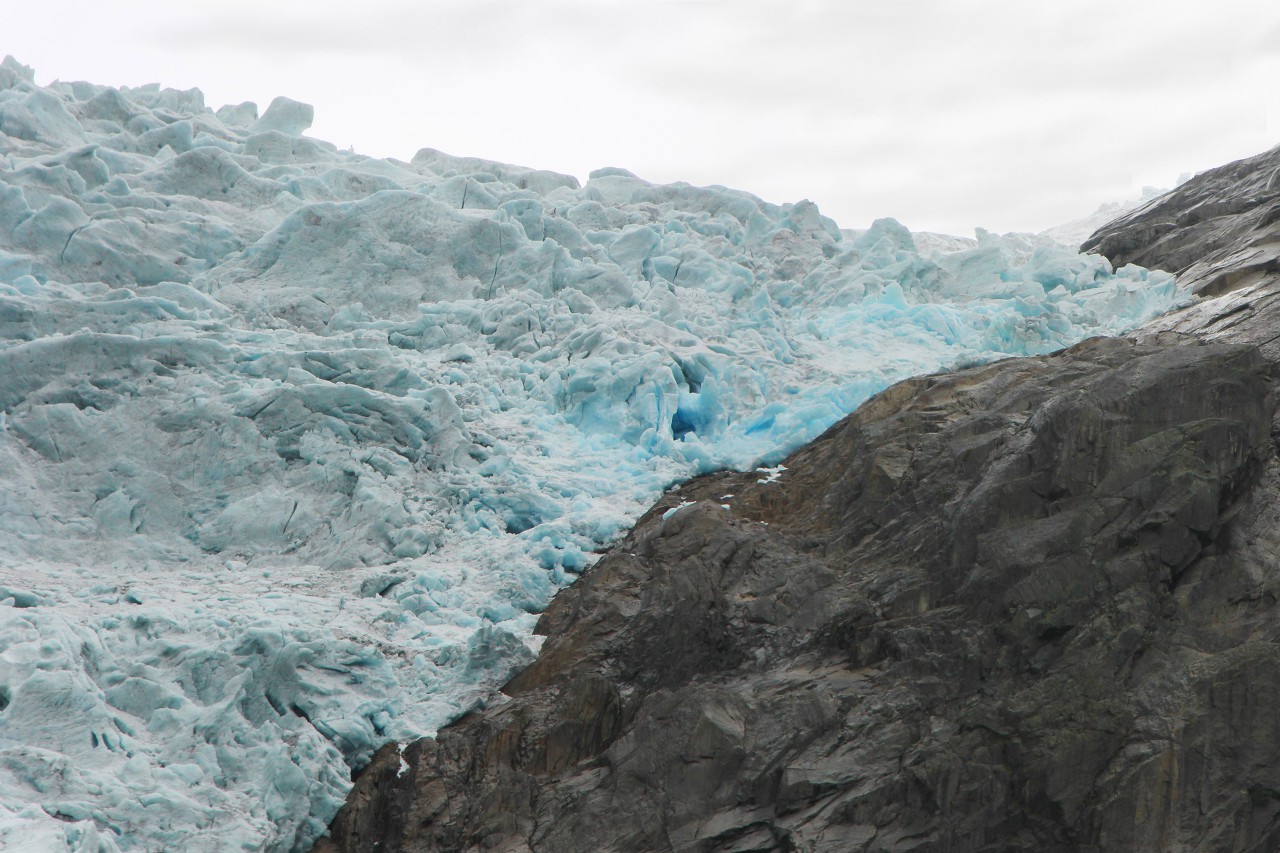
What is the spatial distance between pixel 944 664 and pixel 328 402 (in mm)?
5855

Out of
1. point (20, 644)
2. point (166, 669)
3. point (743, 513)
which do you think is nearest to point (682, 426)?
point (743, 513)

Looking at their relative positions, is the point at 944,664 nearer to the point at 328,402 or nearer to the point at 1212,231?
the point at 328,402

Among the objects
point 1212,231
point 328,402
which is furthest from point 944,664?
point 1212,231

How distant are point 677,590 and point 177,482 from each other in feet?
14.7

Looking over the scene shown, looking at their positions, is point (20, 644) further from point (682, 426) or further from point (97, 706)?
point (682, 426)

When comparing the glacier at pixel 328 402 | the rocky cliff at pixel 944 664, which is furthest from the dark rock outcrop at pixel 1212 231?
the rocky cliff at pixel 944 664

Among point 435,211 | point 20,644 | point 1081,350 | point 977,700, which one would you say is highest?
point 435,211

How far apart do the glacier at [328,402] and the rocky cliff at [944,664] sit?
0.73m

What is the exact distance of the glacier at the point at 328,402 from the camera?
7234 millimetres

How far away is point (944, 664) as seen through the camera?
6.62 meters

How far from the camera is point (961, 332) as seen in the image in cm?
1188

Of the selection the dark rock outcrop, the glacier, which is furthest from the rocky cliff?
the dark rock outcrop

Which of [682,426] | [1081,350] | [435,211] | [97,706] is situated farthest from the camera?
[435,211]

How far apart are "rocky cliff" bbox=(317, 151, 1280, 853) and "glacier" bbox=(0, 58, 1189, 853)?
727mm
